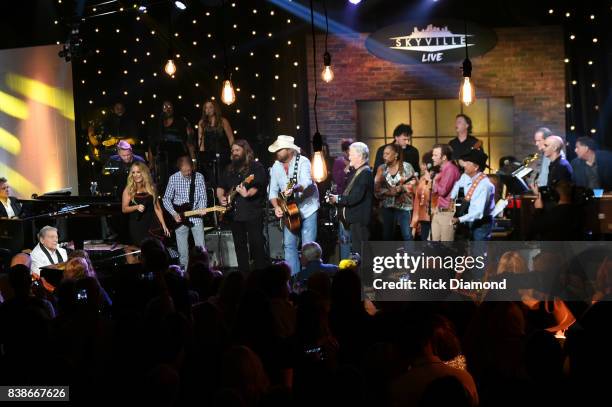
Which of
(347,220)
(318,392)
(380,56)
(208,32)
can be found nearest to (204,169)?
(208,32)

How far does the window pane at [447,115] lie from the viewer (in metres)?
13.9

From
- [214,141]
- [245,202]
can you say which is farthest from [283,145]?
[214,141]

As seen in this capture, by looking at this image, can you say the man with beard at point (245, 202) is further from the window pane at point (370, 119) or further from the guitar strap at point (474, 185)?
the window pane at point (370, 119)

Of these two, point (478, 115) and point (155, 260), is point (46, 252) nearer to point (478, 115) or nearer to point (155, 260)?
point (155, 260)

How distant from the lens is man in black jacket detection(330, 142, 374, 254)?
10047mm

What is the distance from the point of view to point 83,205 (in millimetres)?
11820

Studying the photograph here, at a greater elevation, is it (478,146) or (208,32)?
(208,32)

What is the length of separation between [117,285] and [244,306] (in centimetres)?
177

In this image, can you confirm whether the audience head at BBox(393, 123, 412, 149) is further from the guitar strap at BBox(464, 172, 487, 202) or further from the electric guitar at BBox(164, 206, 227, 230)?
the electric guitar at BBox(164, 206, 227, 230)

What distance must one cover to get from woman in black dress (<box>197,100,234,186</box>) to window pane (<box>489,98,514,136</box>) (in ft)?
14.1

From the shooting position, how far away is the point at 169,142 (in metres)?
14.6

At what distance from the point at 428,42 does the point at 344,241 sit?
4.40 m

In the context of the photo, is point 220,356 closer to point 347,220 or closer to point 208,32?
point 347,220

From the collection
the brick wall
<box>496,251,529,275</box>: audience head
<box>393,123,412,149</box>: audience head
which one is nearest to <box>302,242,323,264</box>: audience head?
<box>496,251,529,275</box>: audience head
